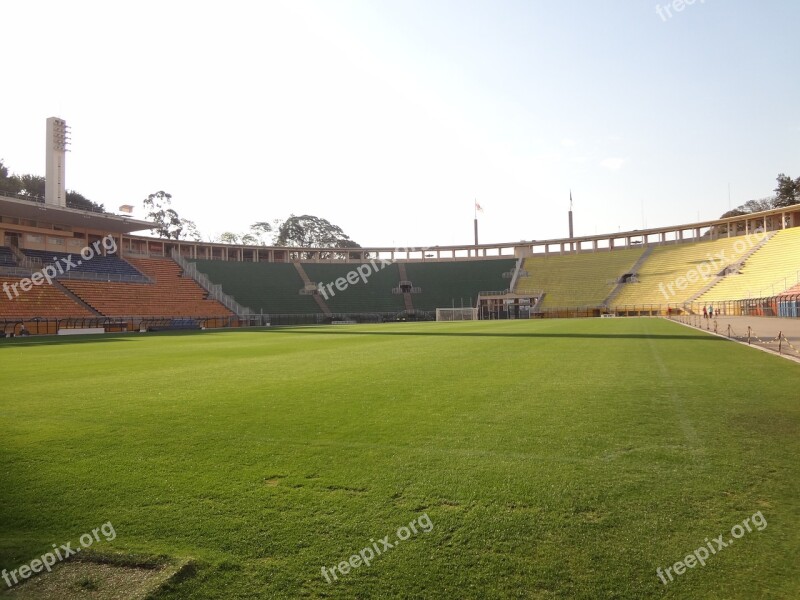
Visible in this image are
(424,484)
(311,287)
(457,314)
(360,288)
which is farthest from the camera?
(360,288)

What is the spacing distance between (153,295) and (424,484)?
53.0m

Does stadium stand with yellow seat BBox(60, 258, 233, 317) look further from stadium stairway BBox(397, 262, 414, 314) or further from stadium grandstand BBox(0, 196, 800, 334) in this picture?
stadium stairway BBox(397, 262, 414, 314)

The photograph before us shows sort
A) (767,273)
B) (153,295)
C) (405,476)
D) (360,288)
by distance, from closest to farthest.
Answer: (405,476) < (767,273) < (153,295) < (360,288)

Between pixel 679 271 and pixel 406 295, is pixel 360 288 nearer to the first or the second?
pixel 406 295

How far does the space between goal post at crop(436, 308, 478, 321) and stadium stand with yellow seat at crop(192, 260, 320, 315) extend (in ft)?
50.9

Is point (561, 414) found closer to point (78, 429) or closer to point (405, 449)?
point (405, 449)

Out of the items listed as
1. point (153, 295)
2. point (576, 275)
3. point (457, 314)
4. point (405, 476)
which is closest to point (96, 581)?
point (405, 476)

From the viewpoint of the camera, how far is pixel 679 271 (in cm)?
5788

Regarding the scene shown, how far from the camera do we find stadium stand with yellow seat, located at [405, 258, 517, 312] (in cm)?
6769

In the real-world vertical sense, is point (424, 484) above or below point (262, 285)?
below

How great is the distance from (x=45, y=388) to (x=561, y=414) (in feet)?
31.0

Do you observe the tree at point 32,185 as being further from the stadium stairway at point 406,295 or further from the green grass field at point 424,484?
the green grass field at point 424,484

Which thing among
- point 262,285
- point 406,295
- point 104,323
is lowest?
point 104,323

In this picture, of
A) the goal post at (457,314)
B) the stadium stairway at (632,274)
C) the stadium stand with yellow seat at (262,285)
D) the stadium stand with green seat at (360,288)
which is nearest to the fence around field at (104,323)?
the stadium stand with yellow seat at (262,285)
